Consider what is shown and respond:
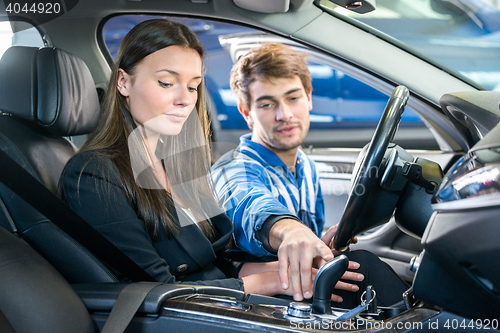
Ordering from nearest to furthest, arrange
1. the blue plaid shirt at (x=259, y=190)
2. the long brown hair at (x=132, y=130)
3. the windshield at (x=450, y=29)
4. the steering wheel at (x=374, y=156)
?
the steering wheel at (x=374, y=156), the long brown hair at (x=132, y=130), the blue plaid shirt at (x=259, y=190), the windshield at (x=450, y=29)

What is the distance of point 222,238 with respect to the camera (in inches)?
49.8

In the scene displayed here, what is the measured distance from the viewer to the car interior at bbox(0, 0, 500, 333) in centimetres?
61

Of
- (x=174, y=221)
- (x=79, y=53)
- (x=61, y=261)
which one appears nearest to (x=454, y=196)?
(x=174, y=221)

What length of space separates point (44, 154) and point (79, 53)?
488 mm

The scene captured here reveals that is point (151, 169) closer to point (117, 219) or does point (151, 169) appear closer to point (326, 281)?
point (117, 219)

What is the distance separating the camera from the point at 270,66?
167cm

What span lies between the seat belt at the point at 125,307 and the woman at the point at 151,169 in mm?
120

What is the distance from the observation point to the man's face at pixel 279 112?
1676 mm

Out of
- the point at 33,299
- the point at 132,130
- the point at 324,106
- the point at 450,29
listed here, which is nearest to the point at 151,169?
the point at 132,130

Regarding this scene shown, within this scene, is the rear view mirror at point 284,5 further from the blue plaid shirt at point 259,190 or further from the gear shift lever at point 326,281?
the gear shift lever at point 326,281

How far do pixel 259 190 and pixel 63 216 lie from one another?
1.96ft

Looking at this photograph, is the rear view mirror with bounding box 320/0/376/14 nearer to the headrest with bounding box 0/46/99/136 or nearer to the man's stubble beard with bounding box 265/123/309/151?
A: the man's stubble beard with bounding box 265/123/309/151

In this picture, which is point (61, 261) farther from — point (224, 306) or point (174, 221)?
point (224, 306)

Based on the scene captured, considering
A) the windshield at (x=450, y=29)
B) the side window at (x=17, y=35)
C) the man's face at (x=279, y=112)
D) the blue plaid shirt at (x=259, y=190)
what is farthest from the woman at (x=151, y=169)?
the windshield at (x=450, y=29)
